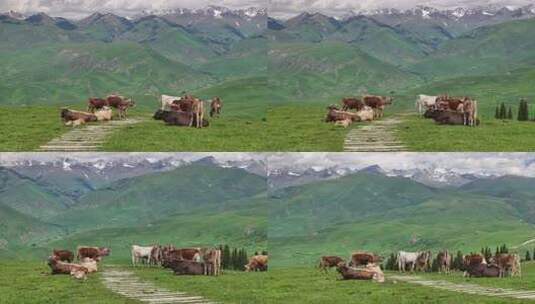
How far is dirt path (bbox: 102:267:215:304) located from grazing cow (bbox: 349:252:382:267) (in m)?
5.72

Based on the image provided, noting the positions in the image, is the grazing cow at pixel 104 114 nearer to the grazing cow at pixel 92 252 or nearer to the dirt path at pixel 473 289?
the grazing cow at pixel 92 252

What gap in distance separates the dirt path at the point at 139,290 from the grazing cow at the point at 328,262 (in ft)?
16.6

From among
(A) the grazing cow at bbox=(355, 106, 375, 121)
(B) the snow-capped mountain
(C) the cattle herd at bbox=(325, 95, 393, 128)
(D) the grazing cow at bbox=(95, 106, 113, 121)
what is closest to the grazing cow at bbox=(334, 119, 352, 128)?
(C) the cattle herd at bbox=(325, 95, 393, 128)

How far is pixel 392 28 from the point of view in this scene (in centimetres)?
3256

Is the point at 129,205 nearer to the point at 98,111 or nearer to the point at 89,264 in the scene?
the point at 89,264

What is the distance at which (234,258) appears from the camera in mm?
32875

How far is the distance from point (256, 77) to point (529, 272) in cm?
910

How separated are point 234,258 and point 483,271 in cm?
673

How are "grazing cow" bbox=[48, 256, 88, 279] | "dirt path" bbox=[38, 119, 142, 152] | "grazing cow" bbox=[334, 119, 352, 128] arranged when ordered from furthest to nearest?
1. "grazing cow" bbox=[334, 119, 352, 128]
2. "grazing cow" bbox=[48, 256, 88, 279]
3. "dirt path" bbox=[38, 119, 142, 152]

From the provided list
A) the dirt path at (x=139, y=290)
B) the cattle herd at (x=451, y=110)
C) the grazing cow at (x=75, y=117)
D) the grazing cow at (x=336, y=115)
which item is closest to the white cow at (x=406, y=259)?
the cattle herd at (x=451, y=110)

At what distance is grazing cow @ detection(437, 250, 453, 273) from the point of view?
113ft

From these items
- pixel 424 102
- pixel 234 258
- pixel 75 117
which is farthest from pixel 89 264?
pixel 424 102

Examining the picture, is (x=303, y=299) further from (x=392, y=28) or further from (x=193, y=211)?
(x=392, y=28)

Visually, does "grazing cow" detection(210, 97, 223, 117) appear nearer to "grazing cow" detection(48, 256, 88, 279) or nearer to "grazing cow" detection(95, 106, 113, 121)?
"grazing cow" detection(95, 106, 113, 121)
